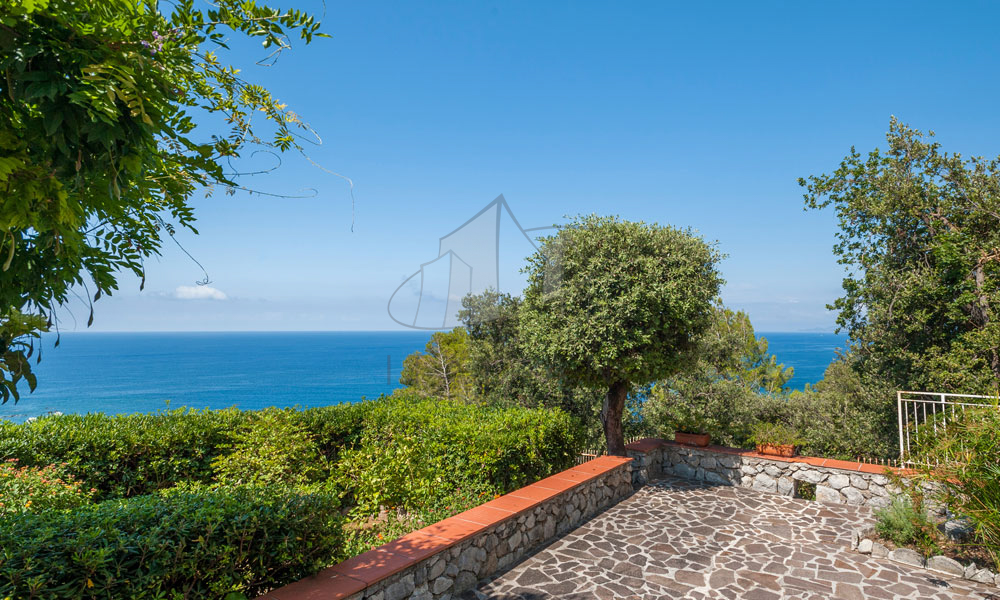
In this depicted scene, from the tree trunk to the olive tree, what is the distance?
0.05 meters

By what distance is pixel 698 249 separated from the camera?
920 centimetres

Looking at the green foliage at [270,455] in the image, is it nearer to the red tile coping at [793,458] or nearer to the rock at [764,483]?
the red tile coping at [793,458]

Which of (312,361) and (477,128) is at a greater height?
(477,128)

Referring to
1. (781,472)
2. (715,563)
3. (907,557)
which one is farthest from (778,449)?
(715,563)

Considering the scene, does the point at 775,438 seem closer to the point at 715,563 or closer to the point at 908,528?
the point at 908,528

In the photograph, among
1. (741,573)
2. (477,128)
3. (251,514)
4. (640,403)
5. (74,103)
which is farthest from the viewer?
(477,128)

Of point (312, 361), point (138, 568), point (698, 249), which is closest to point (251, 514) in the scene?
point (138, 568)

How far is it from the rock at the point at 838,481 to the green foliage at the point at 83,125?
998 centimetres

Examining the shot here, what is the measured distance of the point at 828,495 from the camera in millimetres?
8234

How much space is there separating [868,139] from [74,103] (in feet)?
46.6

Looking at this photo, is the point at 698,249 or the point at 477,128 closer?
the point at 698,249

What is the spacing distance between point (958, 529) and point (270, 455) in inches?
347

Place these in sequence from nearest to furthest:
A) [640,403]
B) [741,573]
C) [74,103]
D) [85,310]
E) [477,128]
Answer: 1. [74,103]
2. [85,310]
3. [741,573]
4. [640,403]
5. [477,128]

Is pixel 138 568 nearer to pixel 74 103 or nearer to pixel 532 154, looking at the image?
pixel 74 103
